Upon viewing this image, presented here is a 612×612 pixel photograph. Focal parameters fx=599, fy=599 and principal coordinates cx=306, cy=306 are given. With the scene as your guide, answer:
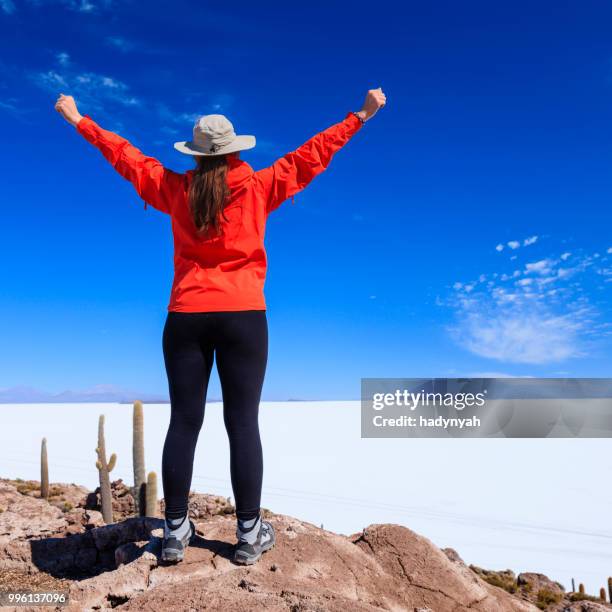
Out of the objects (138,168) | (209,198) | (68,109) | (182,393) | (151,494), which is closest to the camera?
(209,198)

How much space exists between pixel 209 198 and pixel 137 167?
1.76 ft

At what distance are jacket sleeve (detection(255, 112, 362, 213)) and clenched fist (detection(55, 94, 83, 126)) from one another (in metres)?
1.15

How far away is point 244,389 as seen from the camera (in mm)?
3156

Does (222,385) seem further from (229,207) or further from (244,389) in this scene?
(229,207)

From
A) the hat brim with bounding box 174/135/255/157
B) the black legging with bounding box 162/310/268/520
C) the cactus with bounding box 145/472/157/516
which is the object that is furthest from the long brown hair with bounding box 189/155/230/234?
the cactus with bounding box 145/472/157/516

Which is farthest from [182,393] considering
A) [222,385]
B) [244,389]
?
[244,389]

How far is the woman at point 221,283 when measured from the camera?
10.2ft

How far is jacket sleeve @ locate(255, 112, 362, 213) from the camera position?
3.21 m

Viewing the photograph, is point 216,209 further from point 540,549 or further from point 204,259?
point 540,549

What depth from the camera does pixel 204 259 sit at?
315cm

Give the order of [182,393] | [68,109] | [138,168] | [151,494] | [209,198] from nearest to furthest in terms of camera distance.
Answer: [209,198] → [182,393] → [138,168] → [68,109] → [151,494]

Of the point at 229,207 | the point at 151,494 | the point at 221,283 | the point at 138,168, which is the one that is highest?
the point at 138,168

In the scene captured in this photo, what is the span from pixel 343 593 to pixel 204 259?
1945 millimetres

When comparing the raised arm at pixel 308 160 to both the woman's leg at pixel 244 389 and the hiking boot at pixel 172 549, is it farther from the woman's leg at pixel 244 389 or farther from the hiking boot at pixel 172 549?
the hiking boot at pixel 172 549
